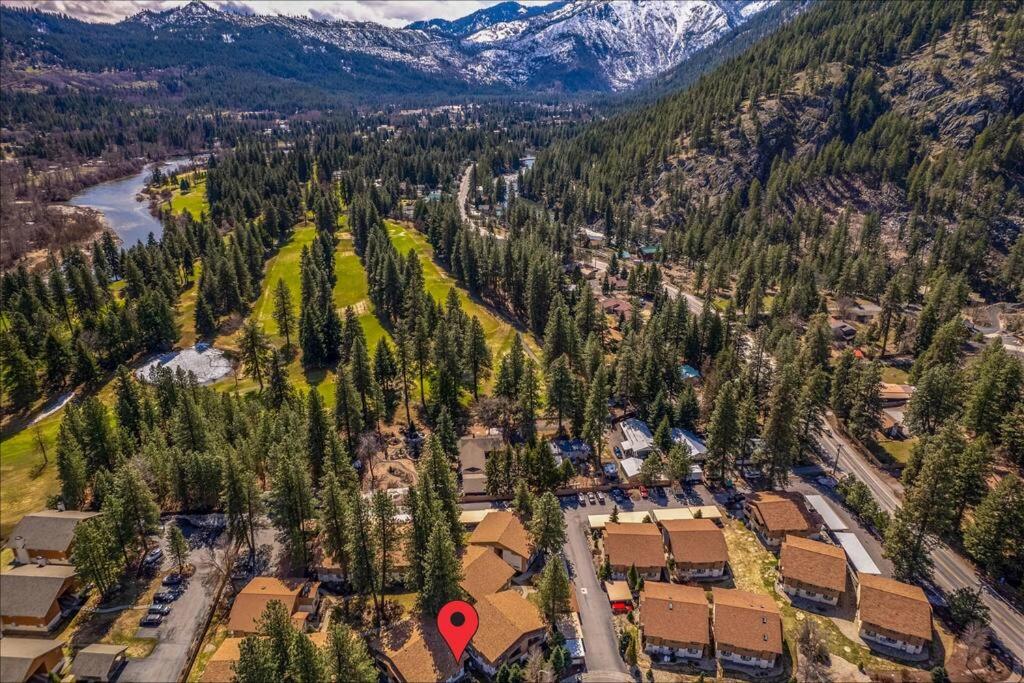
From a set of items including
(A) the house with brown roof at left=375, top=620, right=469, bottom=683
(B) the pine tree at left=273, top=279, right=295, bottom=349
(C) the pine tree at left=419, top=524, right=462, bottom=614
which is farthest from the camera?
(B) the pine tree at left=273, top=279, right=295, bottom=349

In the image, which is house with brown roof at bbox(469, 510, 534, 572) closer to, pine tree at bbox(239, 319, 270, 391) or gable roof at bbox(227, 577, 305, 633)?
gable roof at bbox(227, 577, 305, 633)

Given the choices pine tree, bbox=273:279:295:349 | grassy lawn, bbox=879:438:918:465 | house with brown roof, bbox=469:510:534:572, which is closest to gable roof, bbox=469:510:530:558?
A: house with brown roof, bbox=469:510:534:572

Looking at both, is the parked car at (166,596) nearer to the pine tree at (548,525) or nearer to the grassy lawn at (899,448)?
the pine tree at (548,525)

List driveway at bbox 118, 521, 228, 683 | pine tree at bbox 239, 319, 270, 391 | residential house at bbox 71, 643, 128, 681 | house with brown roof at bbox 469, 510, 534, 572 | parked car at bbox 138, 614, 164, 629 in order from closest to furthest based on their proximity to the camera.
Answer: residential house at bbox 71, 643, 128, 681
driveway at bbox 118, 521, 228, 683
parked car at bbox 138, 614, 164, 629
house with brown roof at bbox 469, 510, 534, 572
pine tree at bbox 239, 319, 270, 391

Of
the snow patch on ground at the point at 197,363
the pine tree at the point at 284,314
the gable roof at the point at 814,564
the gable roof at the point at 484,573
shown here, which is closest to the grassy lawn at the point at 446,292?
the pine tree at the point at 284,314

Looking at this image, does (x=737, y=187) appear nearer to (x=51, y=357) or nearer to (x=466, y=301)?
(x=466, y=301)
